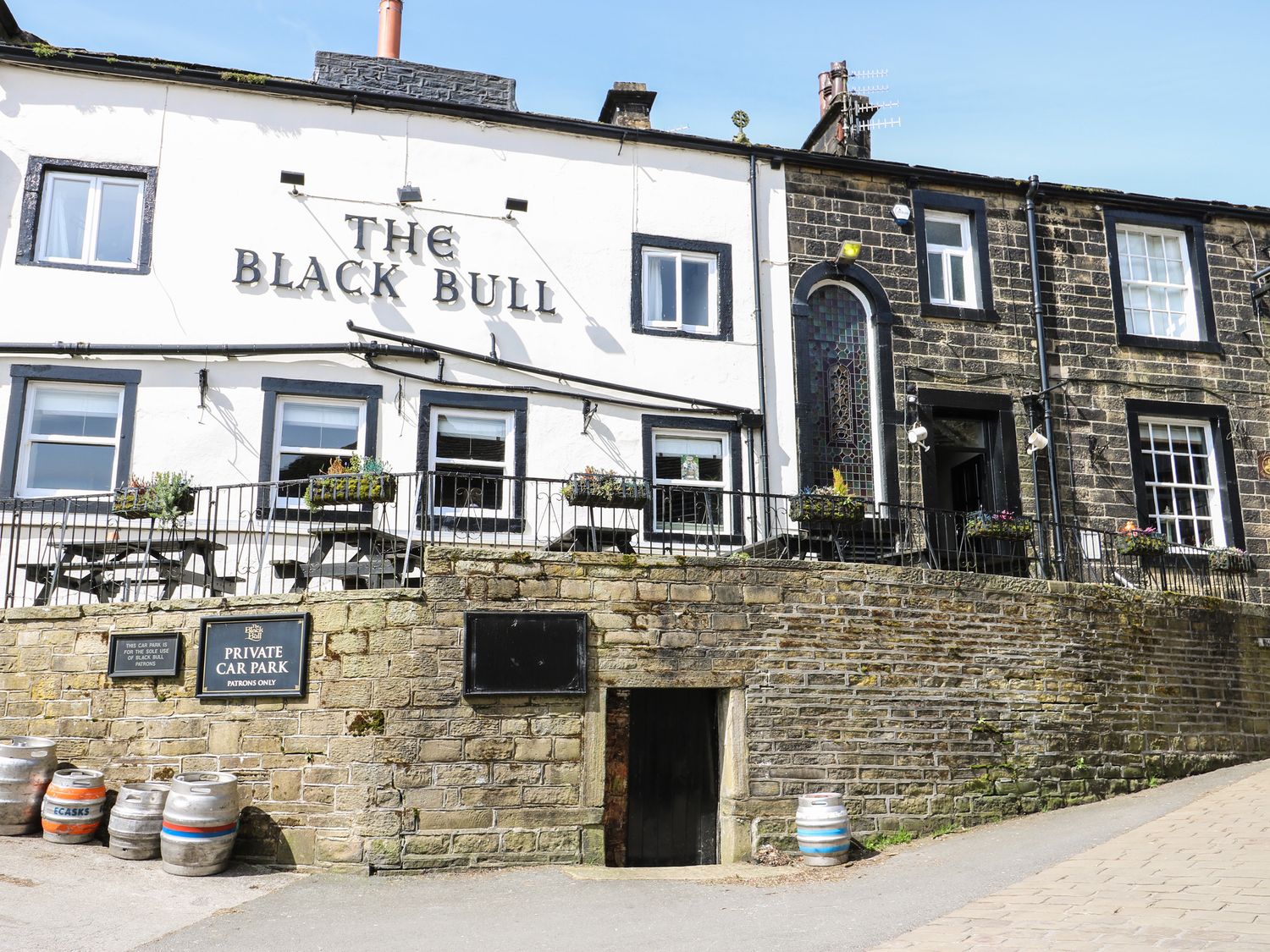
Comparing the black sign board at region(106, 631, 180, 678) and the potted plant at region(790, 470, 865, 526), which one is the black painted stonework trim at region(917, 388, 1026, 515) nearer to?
the potted plant at region(790, 470, 865, 526)

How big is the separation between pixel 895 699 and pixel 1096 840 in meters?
2.26

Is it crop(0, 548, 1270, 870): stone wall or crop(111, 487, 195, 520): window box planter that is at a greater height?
crop(111, 487, 195, 520): window box planter

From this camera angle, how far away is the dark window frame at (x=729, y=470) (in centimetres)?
1396

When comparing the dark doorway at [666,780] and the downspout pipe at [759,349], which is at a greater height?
the downspout pipe at [759,349]

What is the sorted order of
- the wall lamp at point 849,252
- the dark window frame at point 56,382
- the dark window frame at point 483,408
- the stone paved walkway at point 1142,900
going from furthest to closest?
the wall lamp at point 849,252 < the dark window frame at point 483,408 < the dark window frame at point 56,382 < the stone paved walkway at point 1142,900

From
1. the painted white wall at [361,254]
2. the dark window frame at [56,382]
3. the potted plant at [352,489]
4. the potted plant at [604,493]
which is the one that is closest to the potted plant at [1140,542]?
the painted white wall at [361,254]

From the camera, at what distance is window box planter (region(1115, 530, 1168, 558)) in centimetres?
1486

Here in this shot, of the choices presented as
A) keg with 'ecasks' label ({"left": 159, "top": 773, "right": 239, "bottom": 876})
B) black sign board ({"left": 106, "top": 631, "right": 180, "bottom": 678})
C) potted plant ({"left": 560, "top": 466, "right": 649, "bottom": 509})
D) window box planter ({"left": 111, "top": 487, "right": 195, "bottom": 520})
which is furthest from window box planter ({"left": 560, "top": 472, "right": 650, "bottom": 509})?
keg with 'ecasks' label ({"left": 159, "top": 773, "right": 239, "bottom": 876})

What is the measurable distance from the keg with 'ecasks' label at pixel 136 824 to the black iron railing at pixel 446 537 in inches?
79.4

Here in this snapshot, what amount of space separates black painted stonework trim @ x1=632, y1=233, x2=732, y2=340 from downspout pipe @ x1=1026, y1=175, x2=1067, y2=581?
14.3ft

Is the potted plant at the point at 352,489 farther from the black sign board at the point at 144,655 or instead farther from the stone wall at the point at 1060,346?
the stone wall at the point at 1060,346

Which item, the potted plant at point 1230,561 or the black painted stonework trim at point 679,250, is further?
the potted plant at point 1230,561

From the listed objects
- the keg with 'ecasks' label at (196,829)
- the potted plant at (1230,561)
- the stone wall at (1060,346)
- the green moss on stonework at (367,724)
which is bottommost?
the keg with 'ecasks' label at (196,829)

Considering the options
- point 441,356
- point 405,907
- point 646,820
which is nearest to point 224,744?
point 405,907
